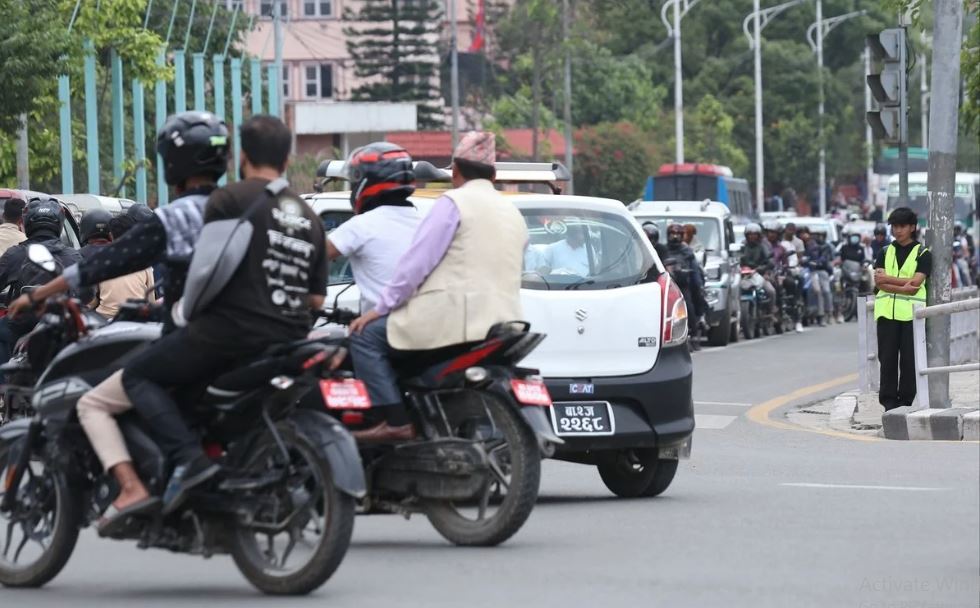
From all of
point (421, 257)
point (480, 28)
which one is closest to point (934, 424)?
point (421, 257)

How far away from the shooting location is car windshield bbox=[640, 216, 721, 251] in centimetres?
3112

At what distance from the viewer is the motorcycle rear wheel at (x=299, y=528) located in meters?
7.35

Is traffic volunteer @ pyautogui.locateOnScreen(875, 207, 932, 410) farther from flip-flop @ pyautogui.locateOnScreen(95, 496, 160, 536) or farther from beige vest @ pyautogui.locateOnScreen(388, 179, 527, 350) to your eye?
flip-flop @ pyautogui.locateOnScreen(95, 496, 160, 536)

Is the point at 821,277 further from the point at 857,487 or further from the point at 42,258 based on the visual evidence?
the point at 42,258

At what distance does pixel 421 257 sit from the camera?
8688 millimetres

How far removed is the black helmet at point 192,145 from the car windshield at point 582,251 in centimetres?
329

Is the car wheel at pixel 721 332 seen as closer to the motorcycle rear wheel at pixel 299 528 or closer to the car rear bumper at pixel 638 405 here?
the car rear bumper at pixel 638 405

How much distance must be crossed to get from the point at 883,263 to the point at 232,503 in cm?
997

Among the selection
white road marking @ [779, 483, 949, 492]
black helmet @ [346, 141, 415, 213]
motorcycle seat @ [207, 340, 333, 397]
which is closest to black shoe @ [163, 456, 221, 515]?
motorcycle seat @ [207, 340, 333, 397]

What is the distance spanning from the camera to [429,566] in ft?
27.6

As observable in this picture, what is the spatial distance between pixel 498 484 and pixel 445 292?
0.81m

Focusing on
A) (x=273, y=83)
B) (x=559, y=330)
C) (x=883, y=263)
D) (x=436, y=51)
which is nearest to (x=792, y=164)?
(x=436, y=51)

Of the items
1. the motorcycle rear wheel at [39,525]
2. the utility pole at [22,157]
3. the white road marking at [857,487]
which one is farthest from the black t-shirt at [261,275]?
the utility pole at [22,157]

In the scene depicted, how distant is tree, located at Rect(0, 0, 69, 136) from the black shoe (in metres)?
21.8
